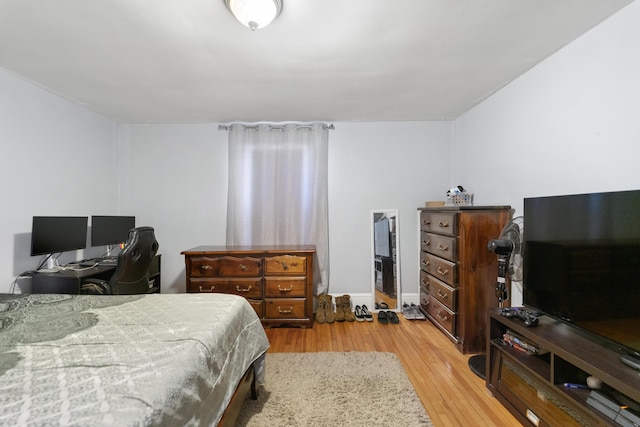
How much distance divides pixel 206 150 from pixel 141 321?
2623 mm

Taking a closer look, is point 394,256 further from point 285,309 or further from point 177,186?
point 177,186

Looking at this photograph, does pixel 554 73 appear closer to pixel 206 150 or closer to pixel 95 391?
pixel 95 391

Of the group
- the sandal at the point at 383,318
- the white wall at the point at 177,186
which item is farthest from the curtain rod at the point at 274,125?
the sandal at the point at 383,318

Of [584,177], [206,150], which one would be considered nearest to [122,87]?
[206,150]

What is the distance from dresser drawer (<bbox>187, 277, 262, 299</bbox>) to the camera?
2.96 m

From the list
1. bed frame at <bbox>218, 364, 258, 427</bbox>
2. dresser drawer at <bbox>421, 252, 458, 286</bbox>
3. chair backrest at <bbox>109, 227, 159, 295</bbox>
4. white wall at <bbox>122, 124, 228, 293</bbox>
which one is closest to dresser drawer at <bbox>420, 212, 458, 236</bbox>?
dresser drawer at <bbox>421, 252, 458, 286</bbox>

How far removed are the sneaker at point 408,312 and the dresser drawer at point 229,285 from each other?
1741mm

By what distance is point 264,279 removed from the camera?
298 cm

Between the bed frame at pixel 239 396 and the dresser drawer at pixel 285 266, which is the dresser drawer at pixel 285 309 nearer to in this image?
the dresser drawer at pixel 285 266

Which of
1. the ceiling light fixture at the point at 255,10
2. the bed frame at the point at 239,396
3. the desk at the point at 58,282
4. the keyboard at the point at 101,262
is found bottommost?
the bed frame at the point at 239,396

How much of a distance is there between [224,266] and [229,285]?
0.21 metres

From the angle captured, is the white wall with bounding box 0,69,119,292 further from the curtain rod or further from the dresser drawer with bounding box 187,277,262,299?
the curtain rod

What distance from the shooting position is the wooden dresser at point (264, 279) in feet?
9.73

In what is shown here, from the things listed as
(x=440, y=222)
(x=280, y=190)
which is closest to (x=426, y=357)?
(x=440, y=222)
